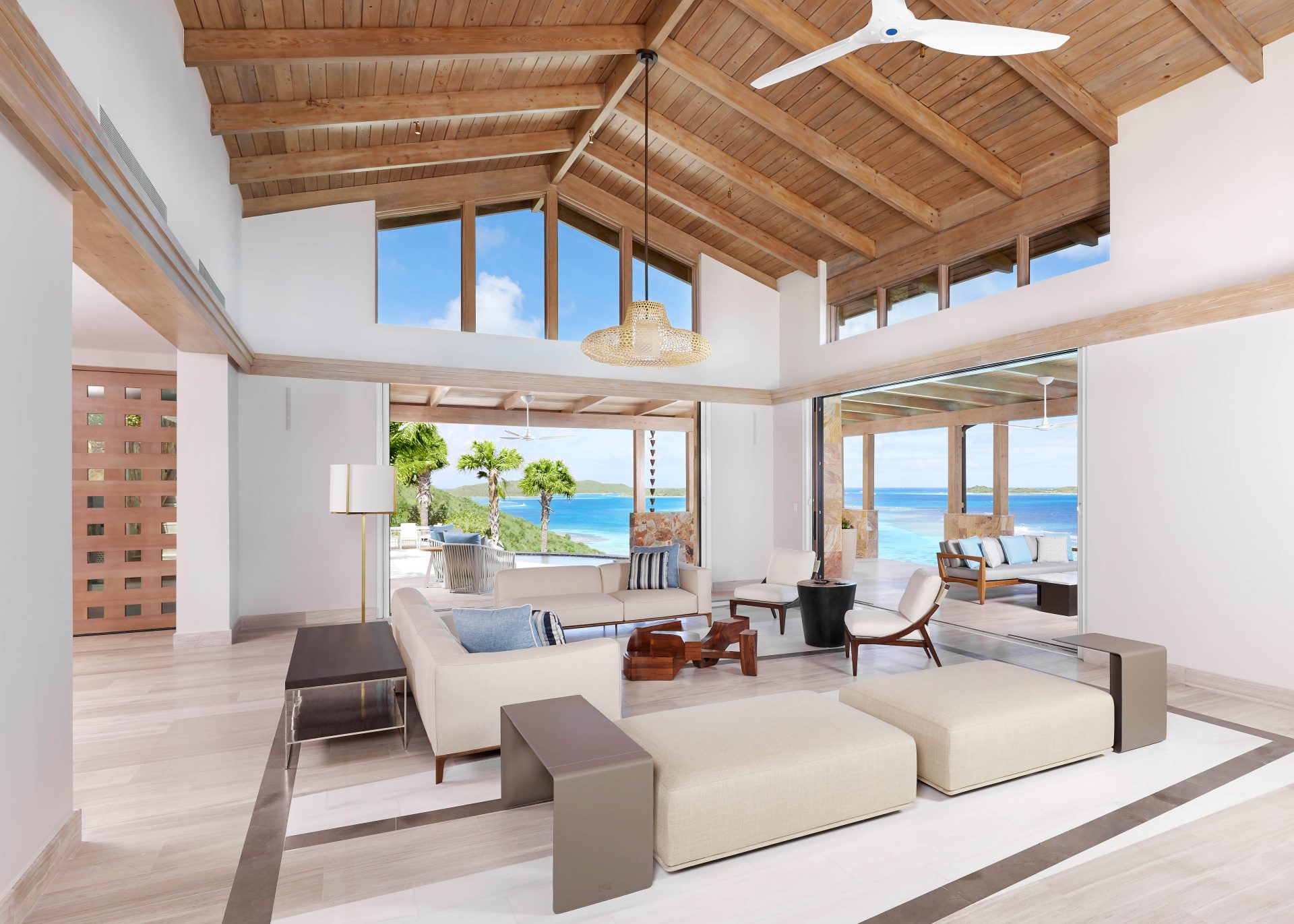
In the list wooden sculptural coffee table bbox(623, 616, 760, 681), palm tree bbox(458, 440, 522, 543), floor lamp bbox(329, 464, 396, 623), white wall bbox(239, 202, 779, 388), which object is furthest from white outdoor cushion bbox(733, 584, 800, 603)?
palm tree bbox(458, 440, 522, 543)

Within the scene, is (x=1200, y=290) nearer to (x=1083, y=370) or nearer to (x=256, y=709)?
(x=1083, y=370)

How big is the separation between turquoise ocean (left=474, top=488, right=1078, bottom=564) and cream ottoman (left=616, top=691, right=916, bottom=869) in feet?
36.6

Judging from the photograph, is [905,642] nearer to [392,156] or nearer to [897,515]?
[392,156]

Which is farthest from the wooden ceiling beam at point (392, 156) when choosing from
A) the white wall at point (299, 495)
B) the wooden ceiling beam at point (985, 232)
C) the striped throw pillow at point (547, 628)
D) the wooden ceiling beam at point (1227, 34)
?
the wooden ceiling beam at point (1227, 34)

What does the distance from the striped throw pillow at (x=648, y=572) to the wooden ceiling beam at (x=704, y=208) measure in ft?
13.1

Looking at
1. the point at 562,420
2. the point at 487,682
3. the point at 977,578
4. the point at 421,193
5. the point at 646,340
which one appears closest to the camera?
the point at 487,682

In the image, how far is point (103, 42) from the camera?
2.94 metres

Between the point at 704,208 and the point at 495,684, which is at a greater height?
the point at 704,208

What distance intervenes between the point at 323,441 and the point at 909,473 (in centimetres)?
1532

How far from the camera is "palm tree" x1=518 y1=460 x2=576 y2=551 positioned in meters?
14.4

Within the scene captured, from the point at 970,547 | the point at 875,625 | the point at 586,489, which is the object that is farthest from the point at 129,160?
the point at 586,489

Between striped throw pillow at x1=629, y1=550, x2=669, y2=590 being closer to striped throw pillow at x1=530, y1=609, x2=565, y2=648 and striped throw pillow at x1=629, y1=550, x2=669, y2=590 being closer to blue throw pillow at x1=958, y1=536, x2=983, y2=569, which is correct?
striped throw pillow at x1=530, y1=609, x2=565, y2=648

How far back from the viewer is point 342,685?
12.1 feet

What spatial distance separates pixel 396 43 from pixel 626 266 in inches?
162
